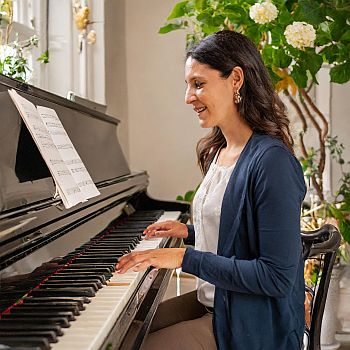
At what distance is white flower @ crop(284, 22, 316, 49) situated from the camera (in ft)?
8.76

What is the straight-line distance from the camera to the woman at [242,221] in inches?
60.1

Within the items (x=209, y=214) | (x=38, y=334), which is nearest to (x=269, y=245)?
(x=209, y=214)

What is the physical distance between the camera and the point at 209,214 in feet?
5.69

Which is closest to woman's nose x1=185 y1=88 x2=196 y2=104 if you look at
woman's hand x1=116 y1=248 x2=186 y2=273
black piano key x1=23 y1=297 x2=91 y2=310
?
woman's hand x1=116 y1=248 x2=186 y2=273

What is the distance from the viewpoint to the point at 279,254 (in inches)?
59.7

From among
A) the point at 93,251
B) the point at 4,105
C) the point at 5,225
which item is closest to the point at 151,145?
the point at 93,251

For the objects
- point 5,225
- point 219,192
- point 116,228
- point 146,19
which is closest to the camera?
point 5,225

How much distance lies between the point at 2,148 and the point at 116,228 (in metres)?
0.88

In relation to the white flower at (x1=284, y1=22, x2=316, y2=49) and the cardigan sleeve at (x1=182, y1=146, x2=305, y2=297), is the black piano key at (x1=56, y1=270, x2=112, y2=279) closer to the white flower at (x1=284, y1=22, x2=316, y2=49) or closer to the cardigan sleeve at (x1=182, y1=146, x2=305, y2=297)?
the cardigan sleeve at (x1=182, y1=146, x2=305, y2=297)

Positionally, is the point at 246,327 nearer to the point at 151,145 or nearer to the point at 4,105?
the point at 4,105

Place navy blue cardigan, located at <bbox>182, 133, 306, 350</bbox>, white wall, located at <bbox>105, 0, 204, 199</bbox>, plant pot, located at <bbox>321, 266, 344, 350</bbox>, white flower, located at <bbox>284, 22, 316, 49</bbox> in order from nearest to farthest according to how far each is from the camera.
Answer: navy blue cardigan, located at <bbox>182, 133, 306, 350</bbox>, white flower, located at <bbox>284, 22, 316, 49</bbox>, plant pot, located at <bbox>321, 266, 344, 350</bbox>, white wall, located at <bbox>105, 0, 204, 199</bbox>

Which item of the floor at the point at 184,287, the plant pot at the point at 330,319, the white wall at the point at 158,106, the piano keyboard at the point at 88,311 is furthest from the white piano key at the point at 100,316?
the white wall at the point at 158,106

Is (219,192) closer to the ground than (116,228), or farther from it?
farther from it

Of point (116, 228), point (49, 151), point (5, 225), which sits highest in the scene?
point (49, 151)
